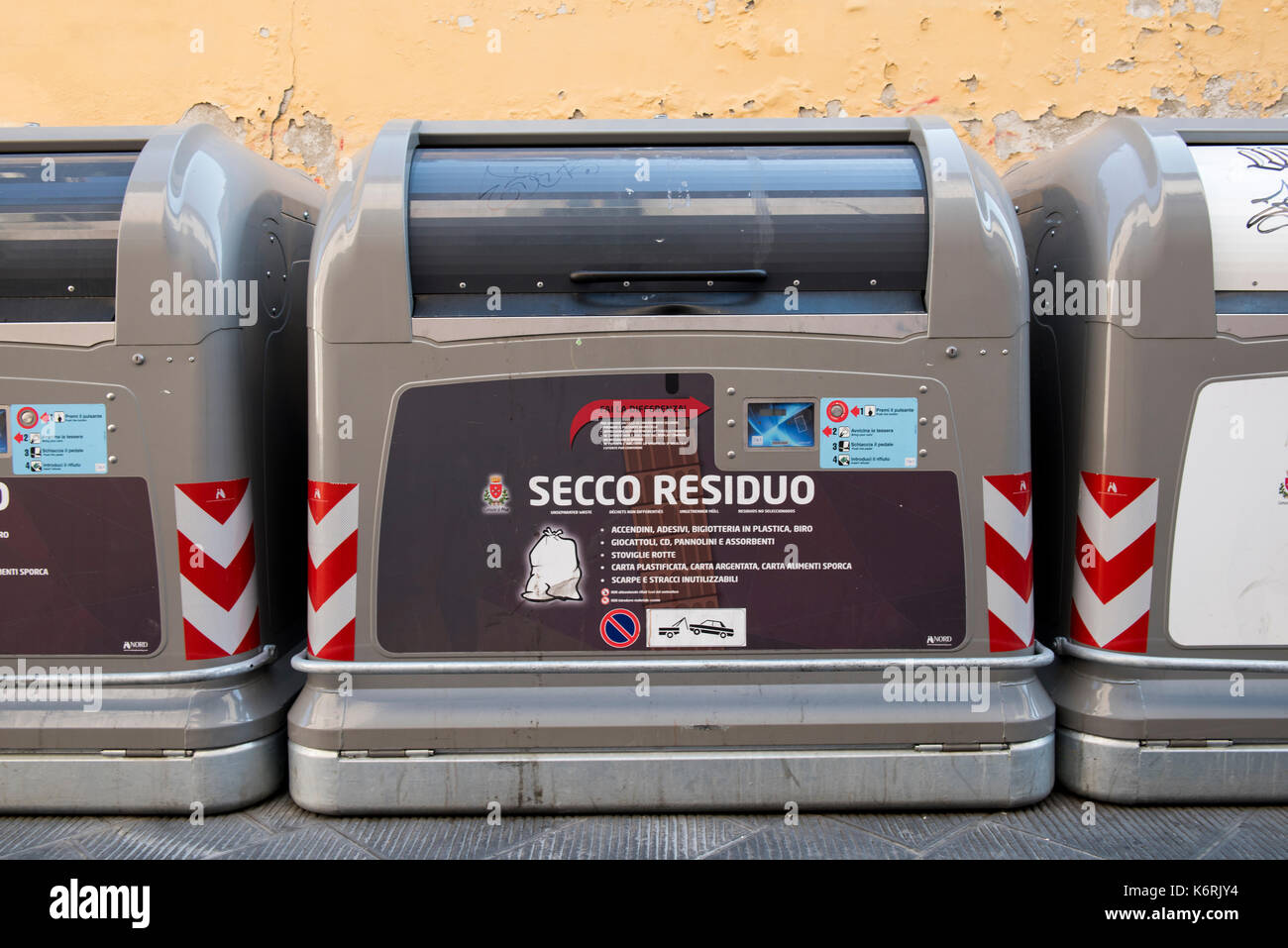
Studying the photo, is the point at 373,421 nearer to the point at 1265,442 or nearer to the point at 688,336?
the point at 688,336

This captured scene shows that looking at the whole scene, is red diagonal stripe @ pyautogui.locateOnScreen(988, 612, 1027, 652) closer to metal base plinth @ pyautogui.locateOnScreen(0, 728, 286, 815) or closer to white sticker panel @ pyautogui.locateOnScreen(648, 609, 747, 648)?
white sticker panel @ pyautogui.locateOnScreen(648, 609, 747, 648)

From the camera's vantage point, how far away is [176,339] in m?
2.56

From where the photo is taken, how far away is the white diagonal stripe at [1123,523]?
8.76ft

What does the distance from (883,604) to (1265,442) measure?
125cm

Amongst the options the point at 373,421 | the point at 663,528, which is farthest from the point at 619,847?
the point at 373,421

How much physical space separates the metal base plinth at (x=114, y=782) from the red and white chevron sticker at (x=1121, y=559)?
8.89ft

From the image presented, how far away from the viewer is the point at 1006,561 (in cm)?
267

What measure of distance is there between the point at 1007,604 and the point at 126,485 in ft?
8.82

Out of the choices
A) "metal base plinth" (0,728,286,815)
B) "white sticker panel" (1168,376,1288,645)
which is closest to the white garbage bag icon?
"metal base plinth" (0,728,286,815)

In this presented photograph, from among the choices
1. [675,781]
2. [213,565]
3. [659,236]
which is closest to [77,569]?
[213,565]

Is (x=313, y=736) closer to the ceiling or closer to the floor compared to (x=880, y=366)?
closer to the floor

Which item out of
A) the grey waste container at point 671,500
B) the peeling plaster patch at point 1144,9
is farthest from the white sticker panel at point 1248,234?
the peeling plaster patch at point 1144,9

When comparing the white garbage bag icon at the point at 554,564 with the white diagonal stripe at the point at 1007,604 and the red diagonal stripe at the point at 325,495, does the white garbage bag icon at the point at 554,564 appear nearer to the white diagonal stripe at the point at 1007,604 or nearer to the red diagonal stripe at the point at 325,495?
the red diagonal stripe at the point at 325,495

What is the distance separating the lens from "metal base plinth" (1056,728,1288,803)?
105 inches
